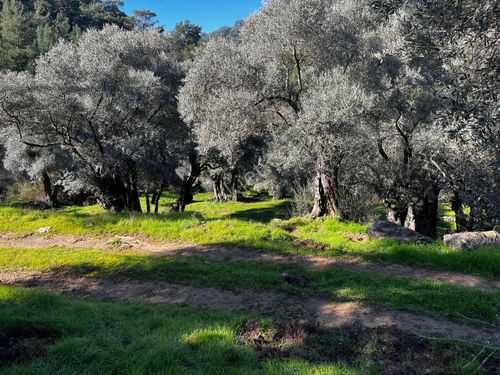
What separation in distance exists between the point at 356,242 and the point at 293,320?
600 centimetres

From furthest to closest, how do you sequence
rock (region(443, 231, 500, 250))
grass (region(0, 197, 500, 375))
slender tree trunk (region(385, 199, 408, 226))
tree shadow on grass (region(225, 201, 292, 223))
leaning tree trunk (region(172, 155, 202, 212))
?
tree shadow on grass (region(225, 201, 292, 223)) < leaning tree trunk (region(172, 155, 202, 212)) < slender tree trunk (region(385, 199, 408, 226)) < rock (region(443, 231, 500, 250)) < grass (region(0, 197, 500, 375))

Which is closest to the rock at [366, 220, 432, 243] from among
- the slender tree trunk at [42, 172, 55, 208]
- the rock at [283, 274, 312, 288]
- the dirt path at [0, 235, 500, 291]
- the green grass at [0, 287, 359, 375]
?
the dirt path at [0, 235, 500, 291]

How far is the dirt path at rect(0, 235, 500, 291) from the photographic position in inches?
400

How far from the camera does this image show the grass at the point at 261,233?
437 inches

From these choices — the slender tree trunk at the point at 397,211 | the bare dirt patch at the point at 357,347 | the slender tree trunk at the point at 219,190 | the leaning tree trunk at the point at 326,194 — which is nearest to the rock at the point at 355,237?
the leaning tree trunk at the point at 326,194

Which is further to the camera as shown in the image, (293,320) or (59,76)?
(59,76)

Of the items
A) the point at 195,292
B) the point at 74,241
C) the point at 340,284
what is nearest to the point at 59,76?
the point at 74,241

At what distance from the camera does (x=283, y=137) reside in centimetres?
1609

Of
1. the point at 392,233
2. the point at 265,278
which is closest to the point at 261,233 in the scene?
the point at 265,278

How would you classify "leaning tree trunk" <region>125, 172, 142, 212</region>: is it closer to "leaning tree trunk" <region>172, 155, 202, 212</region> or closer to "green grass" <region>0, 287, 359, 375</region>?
"leaning tree trunk" <region>172, 155, 202, 212</region>

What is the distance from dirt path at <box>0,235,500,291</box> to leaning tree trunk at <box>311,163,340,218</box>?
5455 millimetres

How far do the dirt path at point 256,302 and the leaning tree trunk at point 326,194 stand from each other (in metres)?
8.37

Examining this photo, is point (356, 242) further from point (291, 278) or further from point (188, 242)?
point (188, 242)

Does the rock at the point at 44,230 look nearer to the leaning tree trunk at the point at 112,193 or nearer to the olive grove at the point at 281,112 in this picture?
the olive grove at the point at 281,112
